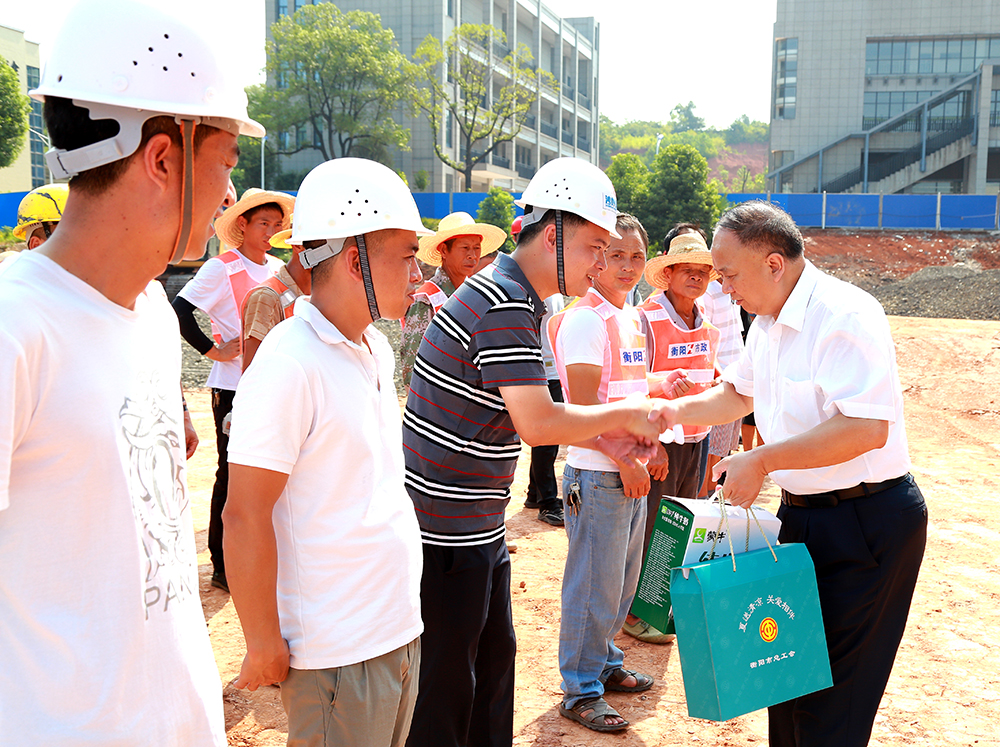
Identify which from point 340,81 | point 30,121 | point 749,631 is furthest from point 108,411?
point 30,121

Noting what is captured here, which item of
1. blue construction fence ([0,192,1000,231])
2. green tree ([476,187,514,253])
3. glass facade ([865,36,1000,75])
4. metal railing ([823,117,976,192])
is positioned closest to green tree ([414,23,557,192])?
green tree ([476,187,514,253])

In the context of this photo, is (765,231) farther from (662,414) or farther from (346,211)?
(346,211)

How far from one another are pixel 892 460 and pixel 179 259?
8.11ft

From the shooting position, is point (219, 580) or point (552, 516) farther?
point (552, 516)

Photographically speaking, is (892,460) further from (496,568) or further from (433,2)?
(433,2)

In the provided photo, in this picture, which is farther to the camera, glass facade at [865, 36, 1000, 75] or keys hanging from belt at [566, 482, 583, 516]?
glass facade at [865, 36, 1000, 75]

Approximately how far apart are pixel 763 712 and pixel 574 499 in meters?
1.55

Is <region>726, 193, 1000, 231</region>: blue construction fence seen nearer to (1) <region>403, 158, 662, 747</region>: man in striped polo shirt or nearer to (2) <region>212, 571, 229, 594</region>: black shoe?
(2) <region>212, 571, 229, 594</region>: black shoe

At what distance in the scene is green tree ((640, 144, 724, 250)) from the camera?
103ft

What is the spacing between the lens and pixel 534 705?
426 centimetres

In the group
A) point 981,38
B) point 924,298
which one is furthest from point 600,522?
point 981,38

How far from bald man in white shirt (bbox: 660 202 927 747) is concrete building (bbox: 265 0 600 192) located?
4911cm

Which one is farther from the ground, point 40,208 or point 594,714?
point 40,208

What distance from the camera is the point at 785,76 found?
5381 centimetres
